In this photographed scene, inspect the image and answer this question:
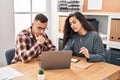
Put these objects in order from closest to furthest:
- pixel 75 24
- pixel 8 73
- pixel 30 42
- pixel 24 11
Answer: pixel 8 73 → pixel 30 42 → pixel 75 24 → pixel 24 11

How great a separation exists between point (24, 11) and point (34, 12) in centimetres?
24

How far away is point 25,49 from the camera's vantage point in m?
1.83

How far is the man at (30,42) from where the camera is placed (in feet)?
5.77

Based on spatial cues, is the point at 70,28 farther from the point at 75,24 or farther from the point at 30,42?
the point at 30,42

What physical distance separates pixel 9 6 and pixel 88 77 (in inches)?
83.3

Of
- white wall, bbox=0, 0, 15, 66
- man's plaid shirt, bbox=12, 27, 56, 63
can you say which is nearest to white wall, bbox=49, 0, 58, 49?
white wall, bbox=0, 0, 15, 66

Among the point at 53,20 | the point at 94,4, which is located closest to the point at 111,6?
the point at 94,4

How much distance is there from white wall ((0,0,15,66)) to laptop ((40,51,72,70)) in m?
1.62

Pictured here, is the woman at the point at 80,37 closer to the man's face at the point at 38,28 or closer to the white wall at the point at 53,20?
the man's face at the point at 38,28

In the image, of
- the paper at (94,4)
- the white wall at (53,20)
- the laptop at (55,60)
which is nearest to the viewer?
the laptop at (55,60)

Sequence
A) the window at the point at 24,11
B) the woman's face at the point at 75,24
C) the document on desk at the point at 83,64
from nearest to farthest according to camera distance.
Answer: the document on desk at the point at 83,64 < the woman's face at the point at 75,24 < the window at the point at 24,11

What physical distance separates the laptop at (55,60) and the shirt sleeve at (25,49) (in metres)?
0.27

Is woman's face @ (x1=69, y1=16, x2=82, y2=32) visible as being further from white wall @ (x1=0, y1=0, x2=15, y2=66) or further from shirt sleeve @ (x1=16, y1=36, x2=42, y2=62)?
white wall @ (x1=0, y1=0, x2=15, y2=66)

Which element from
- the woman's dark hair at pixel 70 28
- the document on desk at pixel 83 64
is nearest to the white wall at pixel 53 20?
the woman's dark hair at pixel 70 28
